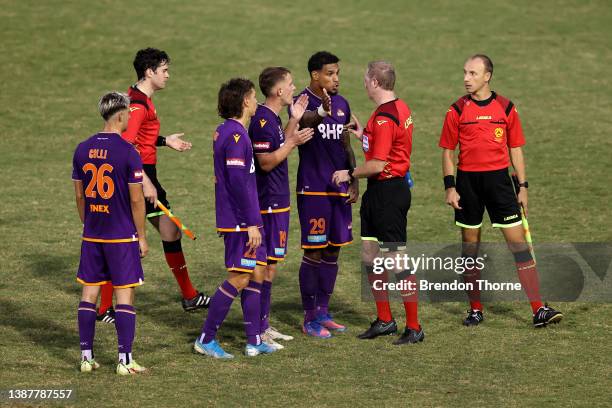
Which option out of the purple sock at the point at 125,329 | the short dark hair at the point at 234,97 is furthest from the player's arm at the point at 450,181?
the purple sock at the point at 125,329

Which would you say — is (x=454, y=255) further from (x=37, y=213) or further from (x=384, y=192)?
(x=37, y=213)

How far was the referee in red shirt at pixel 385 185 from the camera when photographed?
428 inches

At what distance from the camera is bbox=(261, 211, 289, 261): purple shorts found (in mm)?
11141

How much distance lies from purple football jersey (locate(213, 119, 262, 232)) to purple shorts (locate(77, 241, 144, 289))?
95cm

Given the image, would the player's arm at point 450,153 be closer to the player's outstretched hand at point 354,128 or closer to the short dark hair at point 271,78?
the player's outstretched hand at point 354,128

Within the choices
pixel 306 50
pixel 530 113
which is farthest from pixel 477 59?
pixel 306 50

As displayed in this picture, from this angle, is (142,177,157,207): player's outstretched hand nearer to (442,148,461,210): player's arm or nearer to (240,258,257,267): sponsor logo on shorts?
(240,258,257,267): sponsor logo on shorts

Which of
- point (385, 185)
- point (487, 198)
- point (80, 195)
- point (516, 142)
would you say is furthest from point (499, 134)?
point (80, 195)

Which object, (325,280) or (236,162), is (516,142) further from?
(236,162)

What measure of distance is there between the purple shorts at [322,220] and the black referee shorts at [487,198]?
131 centimetres

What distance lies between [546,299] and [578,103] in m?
11.4

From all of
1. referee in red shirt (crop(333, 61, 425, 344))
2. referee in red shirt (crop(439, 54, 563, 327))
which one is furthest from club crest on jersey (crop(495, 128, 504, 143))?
referee in red shirt (crop(333, 61, 425, 344))

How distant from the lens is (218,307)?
1041 centimetres

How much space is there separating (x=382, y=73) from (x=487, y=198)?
77.9 inches
